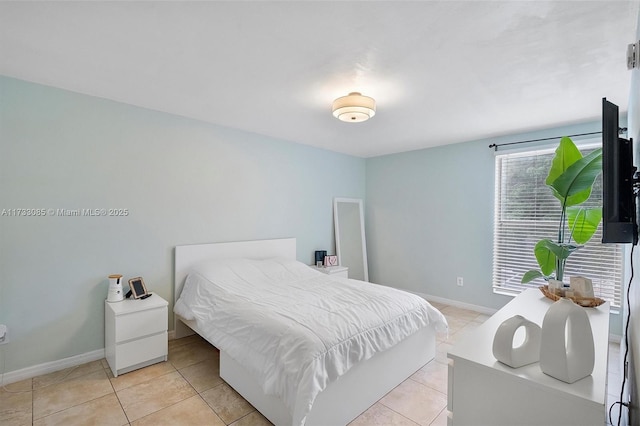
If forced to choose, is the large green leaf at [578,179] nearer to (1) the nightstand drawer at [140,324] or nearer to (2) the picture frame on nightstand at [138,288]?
(1) the nightstand drawer at [140,324]

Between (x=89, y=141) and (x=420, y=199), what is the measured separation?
406 cm

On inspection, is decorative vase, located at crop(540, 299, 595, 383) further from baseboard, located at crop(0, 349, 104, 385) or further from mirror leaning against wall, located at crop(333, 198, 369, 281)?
mirror leaning against wall, located at crop(333, 198, 369, 281)

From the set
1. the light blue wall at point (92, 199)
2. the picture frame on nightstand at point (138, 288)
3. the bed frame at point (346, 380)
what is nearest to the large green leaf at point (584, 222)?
the bed frame at point (346, 380)

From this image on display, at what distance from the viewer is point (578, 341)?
1034 mm

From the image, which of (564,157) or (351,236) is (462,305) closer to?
(351,236)

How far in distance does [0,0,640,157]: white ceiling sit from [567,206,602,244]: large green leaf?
3.28ft

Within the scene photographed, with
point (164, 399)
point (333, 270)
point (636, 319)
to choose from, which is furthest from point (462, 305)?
point (164, 399)

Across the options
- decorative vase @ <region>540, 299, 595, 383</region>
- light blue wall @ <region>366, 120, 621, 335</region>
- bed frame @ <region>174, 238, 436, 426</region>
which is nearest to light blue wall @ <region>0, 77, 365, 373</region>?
bed frame @ <region>174, 238, 436, 426</region>

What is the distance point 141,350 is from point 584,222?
3.64m

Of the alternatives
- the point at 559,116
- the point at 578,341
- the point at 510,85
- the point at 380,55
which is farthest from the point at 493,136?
the point at 578,341

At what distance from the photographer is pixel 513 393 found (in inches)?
42.0

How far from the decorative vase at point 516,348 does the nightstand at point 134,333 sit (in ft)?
8.24

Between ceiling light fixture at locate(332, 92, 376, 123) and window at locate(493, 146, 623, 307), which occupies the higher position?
ceiling light fixture at locate(332, 92, 376, 123)

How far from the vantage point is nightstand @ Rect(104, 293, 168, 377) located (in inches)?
91.9
